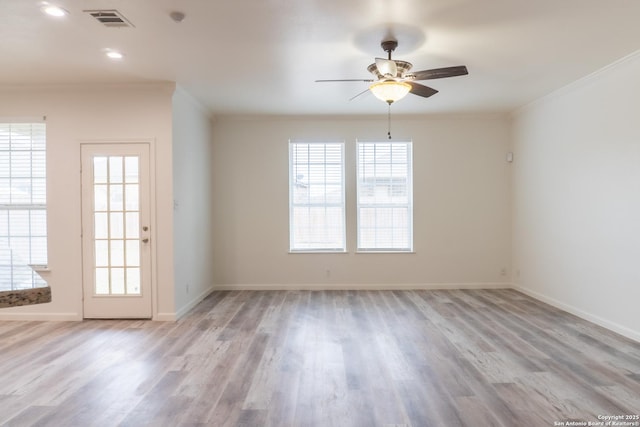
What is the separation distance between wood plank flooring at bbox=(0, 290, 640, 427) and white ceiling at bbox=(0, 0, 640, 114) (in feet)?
9.27

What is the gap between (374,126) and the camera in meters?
6.12

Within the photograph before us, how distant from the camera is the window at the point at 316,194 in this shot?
243 inches

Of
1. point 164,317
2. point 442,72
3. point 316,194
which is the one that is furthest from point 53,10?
point 316,194

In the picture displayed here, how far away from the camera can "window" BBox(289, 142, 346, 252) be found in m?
6.18

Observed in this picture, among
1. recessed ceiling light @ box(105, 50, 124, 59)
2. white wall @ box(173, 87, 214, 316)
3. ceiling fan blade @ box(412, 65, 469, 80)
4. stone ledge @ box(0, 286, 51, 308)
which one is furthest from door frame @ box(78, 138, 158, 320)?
ceiling fan blade @ box(412, 65, 469, 80)

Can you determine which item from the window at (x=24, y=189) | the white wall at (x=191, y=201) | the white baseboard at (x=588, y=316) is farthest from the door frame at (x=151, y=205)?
the white baseboard at (x=588, y=316)

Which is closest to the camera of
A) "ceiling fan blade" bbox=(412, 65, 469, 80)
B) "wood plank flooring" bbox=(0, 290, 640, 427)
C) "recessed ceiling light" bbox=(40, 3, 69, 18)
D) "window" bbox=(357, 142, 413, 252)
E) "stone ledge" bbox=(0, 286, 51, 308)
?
"stone ledge" bbox=(0, 286, 51, 308)

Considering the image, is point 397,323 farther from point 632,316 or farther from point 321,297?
point 632,316

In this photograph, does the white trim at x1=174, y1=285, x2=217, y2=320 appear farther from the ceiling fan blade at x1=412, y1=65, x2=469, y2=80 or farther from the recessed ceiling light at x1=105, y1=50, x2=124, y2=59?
the ceiling fan blade at x1=412, y1=65, x2=469, y2=80

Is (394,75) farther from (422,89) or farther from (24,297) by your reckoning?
(24,297)

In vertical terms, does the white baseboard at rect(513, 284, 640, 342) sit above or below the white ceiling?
below

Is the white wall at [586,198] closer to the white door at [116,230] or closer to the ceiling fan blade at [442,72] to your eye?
the ceiling fan blade at [442,72]

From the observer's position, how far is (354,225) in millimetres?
6121

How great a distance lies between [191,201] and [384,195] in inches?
121
